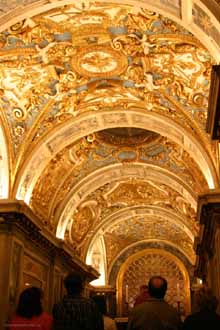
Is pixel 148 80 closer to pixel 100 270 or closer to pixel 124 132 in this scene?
pixel 124 132

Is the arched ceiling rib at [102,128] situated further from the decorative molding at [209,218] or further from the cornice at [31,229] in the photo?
the cornice at [31,229]

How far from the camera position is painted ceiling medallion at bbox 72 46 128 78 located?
12.3 metres

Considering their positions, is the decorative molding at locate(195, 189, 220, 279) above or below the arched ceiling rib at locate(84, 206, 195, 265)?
below

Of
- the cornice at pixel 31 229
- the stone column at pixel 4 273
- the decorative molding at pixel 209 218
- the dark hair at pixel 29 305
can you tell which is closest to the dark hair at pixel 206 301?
the dark hair at pixel 29 305

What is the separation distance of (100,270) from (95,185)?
34.6ft

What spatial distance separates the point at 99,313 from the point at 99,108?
35.3 ft

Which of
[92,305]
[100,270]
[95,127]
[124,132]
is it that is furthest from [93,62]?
[100,270]

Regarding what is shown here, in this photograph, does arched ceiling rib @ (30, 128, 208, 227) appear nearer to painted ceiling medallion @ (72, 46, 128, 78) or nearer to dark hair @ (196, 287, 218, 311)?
painted ceiling medallion @ (72, 46, 128, 78)

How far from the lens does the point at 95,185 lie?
19672 mm

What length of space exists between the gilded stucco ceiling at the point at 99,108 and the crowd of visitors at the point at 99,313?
254 inches

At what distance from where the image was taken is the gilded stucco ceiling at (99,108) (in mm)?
11383

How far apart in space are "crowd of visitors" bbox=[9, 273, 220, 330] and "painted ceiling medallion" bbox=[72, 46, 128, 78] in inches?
330

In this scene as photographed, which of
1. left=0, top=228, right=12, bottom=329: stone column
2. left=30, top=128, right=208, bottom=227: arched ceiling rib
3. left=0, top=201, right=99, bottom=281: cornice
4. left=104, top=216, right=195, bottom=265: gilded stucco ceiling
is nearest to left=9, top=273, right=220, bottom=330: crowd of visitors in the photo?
left=0, top=228, right=12, bottom=329: stone column

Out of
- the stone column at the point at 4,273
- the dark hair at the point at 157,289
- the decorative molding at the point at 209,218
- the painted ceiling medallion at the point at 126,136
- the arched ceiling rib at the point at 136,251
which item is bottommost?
the dark hair at the point at 157,289
